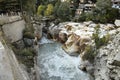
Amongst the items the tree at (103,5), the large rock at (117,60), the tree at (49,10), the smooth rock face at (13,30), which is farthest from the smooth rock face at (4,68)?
the tree at (49,10)

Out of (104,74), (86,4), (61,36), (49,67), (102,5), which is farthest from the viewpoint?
(86,4)

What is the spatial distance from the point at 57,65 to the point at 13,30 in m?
6.93

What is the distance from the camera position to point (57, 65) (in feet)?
88.7

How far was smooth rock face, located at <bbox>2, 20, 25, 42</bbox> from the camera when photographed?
23.1 metres

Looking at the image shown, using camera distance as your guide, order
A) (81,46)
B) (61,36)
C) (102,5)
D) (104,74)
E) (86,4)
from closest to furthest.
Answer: (104,74) → (81,46) → (61,36) → (102,5) → (86,4)

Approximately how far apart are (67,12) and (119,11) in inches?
446

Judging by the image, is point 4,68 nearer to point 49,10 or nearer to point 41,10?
point 49,10

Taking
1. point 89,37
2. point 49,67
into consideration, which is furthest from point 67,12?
point 49,67

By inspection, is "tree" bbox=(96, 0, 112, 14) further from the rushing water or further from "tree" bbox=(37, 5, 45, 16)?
"tree" bbox=(37, 5, 45, 16)

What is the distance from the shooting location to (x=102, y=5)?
144ft

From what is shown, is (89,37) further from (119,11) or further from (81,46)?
(119,11)

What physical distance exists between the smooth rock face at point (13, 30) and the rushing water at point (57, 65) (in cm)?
443

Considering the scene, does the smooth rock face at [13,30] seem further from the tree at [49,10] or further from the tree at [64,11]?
the tree at [49,10]

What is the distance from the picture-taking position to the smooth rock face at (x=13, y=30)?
23.1m
